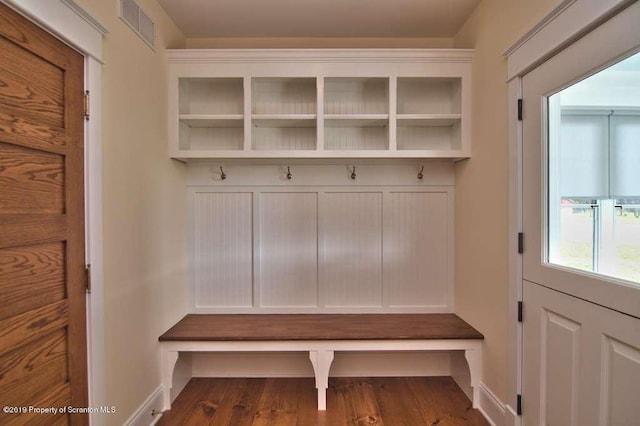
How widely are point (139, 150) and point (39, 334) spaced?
1055mm

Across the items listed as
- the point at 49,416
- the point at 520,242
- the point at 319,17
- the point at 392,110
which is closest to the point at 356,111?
the point at 392,110

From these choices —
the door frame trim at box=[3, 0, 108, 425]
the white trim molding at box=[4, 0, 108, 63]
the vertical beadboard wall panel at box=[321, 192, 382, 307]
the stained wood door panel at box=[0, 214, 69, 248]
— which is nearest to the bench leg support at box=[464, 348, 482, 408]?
the vertical beadboard wall panel at box=[321, 192, 382, 307]

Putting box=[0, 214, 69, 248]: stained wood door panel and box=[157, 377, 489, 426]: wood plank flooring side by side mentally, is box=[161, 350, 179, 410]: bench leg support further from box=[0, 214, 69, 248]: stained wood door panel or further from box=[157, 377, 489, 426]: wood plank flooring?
box=[0, 214, 69, 248]: stained wood door panel

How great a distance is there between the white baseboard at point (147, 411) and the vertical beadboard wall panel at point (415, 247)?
5.86 feet

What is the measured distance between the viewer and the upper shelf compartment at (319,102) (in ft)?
7.42

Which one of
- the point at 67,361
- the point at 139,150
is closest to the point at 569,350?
the point at 67,361

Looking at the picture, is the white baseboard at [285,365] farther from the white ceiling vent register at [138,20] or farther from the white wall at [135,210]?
the white ceiling vent register at [138,20]

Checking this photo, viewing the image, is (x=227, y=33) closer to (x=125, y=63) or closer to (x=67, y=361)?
(x=125, y=63)

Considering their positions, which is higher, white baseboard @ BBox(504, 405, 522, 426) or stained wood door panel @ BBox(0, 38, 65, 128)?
stained wood door panel @ BBox(0, 38, 65, 128)

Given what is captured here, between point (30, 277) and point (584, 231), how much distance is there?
7.44 feet

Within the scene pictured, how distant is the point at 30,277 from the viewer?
118 cm

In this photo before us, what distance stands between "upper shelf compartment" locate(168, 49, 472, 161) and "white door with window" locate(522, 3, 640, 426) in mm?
795

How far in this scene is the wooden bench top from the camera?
212cm

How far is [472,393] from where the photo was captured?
2.16 m
